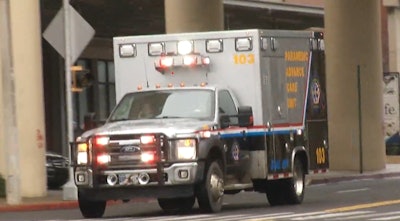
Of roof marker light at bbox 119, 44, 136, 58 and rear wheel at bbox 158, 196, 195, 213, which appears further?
roof marker light at bbox 119, 44, 136, 58

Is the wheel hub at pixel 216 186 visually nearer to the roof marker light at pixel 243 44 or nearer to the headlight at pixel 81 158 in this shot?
the headlight at pixel 81 158

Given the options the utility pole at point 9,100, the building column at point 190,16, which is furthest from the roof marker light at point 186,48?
the building column at point 190,16

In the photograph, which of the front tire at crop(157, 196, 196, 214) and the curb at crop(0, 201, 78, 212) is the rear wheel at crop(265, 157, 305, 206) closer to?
the front tire at crop(157, 196, 196, 214)

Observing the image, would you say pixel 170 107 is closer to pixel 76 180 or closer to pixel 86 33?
pixel 76 180

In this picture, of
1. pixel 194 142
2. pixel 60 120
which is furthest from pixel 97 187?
pixel 60 120

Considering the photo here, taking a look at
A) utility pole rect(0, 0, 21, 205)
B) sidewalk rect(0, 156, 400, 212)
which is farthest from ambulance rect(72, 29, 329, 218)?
sidewalk rect(0, 156, 400, 212)

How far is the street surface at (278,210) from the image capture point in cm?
1839

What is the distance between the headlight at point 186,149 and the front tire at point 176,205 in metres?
1.63

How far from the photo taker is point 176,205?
21.6 m

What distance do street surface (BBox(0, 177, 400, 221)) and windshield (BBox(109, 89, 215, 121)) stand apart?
165 centimetres

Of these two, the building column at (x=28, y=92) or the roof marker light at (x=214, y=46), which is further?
the building column at (x=28, y=92)

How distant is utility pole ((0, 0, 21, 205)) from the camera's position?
23.3m

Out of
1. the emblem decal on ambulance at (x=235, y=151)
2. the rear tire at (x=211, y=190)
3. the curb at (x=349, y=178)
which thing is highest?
the emblem decal on ambulance at (x=235, y=151)

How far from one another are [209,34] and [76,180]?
3.81 m
